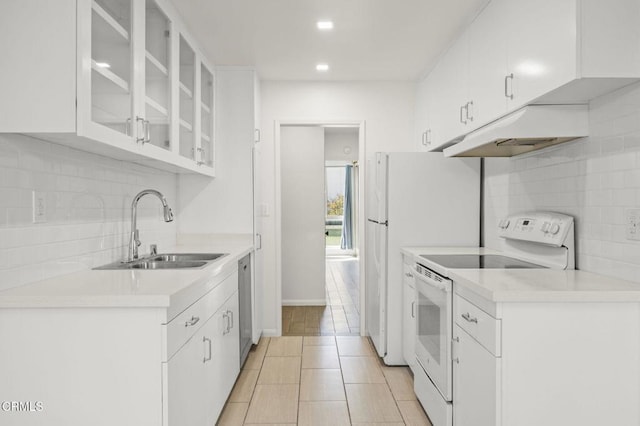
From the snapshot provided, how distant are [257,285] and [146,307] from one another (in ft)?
7.60

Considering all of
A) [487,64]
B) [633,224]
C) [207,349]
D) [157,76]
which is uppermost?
[487,64]

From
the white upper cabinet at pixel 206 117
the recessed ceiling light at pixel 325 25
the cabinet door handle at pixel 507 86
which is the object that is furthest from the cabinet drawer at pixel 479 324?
the white upper cabinet at pixel 206 117

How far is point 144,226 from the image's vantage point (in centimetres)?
295

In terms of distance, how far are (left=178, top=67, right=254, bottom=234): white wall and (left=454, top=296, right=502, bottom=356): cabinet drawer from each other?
2.15 meters

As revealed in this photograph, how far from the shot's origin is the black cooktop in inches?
91.0

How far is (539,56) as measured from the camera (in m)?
1.94

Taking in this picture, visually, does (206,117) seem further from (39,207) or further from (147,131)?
(39,207)

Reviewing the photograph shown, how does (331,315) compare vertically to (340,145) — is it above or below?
below

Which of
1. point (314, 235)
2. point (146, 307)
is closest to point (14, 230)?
point (146, 307)

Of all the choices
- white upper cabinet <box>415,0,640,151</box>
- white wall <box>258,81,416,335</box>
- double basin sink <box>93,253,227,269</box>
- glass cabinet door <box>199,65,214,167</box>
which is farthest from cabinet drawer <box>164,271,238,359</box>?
white upper cabinet <box>415,0,640,151</box>

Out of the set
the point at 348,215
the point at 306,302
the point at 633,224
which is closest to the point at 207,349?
the point at 633,224

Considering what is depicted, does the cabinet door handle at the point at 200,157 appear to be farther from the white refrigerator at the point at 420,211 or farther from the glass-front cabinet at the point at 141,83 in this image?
the white refrigerator at the point at 420,211

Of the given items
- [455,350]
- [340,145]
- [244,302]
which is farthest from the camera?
[340,145]

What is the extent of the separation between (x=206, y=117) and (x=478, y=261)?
7.27 ft
